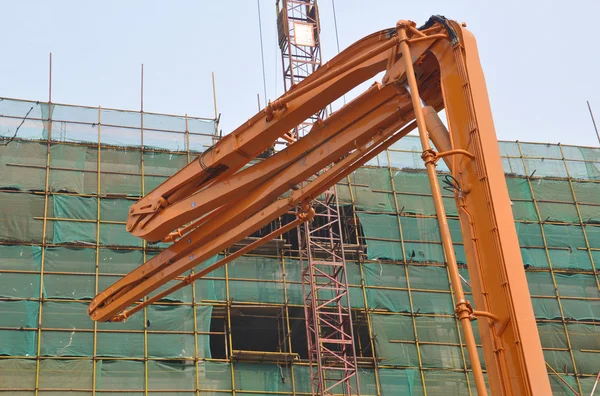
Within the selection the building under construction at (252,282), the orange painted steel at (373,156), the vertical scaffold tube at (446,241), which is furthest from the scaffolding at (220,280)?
the vertical scaffold tube at (446,241)

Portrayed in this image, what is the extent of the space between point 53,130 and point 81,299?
576 centimetres

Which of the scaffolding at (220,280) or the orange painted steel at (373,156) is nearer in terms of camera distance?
the orange painted steel at (373,156)

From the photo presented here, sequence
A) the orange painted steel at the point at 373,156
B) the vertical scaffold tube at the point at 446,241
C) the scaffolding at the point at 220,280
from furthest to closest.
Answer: the scaffolding at the point at 220,280
the orange painted steel at the point at 373,156
the vertical scaffold tube at the point at 446,241

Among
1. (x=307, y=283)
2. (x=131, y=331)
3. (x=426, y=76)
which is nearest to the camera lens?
(x=426, y=76)

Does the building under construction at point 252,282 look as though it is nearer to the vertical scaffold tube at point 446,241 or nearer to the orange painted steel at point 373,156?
the orange painted steel at point 373,156

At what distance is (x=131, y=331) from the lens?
25.0 meters

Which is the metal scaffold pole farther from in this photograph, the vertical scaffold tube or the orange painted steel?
the vertical scaffold tube

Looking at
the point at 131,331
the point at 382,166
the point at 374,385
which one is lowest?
the point at 374,385

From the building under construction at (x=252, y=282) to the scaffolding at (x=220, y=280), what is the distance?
0.04m

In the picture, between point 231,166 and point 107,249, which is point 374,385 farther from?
point 231,166

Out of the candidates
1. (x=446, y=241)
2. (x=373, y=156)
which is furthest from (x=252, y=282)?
(x=446, y=241)

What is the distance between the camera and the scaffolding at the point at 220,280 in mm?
24703

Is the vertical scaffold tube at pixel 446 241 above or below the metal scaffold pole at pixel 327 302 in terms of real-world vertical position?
below

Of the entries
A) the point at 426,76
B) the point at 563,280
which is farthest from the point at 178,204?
the point at 563,280
